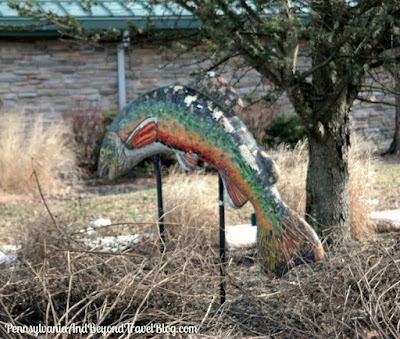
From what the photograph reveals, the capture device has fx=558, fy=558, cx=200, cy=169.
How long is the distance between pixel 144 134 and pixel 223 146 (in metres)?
0.52

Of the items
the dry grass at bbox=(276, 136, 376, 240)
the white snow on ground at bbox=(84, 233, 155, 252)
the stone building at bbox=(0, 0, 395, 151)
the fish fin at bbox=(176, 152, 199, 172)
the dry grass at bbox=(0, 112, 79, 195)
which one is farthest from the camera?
the stone building at bbox=(0, 0, 395, 151)

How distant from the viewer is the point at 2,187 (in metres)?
8.00

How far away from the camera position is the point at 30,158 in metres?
7.95

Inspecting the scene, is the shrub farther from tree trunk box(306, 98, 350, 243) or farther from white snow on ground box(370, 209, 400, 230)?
tree trunk box(306, 98, 350, 243)

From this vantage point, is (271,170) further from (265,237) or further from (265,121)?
(265,121)

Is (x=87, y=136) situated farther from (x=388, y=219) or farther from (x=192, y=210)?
(x=388, y=219)

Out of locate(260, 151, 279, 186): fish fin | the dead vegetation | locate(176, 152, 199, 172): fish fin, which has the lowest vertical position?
the dead vegetation

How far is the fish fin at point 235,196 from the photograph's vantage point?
11.7 ft

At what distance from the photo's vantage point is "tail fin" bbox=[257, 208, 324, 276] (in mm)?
3455

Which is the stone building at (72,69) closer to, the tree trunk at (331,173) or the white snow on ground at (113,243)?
the tree trunk at (331,173)

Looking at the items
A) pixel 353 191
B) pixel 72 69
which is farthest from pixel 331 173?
pixel 72 69

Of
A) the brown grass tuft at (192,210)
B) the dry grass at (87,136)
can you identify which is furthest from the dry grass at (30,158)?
the brown grass tuft at (192,210)


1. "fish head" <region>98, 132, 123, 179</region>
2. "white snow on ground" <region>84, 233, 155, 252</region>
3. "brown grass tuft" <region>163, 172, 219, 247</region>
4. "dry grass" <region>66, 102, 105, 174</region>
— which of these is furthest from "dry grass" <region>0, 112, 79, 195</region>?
"fish head" <region>98, 132, 123, 179</region>

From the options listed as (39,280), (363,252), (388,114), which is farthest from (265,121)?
(39,280)
